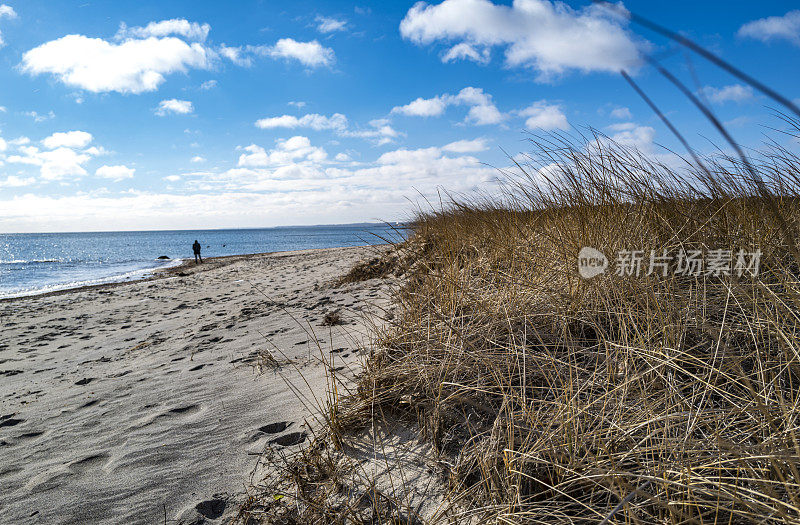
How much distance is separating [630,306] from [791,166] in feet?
7.48

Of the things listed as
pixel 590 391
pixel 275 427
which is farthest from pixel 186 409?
pixel 590 391

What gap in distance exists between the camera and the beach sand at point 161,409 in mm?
1994

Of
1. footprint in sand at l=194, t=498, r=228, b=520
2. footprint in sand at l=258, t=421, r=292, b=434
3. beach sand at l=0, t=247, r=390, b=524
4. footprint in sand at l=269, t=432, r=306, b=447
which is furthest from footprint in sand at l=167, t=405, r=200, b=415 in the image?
footprint in sand at l=194, t=498, r=228, b=520

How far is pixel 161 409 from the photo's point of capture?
9.55 ft

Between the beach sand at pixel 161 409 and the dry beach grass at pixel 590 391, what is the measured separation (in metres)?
0.43

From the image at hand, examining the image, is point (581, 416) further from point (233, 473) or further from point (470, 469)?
point (233, 473)

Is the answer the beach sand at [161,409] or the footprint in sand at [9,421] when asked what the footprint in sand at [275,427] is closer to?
the beach sand at [161,409]

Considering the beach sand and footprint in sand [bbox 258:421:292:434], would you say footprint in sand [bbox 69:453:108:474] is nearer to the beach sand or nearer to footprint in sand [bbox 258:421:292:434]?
the beach sand

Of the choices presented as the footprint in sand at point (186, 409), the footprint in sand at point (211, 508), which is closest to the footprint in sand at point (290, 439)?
the footprint in sand at point (211, 508)

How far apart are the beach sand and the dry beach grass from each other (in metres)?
0.43

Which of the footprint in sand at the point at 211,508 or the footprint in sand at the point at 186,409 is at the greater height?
the footprint in sand at the point at 186,409

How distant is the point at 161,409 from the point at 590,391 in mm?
2840

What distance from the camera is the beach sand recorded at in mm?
1994

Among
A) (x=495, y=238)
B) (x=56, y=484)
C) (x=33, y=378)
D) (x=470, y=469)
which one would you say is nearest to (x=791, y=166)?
(x=495, y=238)
